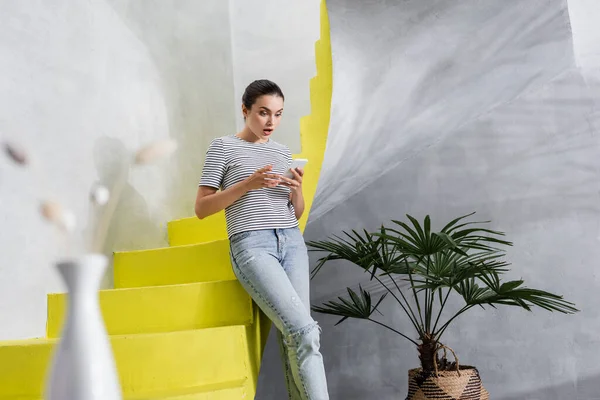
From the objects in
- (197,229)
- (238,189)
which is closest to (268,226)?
(238,189)

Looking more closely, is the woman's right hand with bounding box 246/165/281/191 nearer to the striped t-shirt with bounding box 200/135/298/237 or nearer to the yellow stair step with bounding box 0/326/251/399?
the striped t-shirt with bounding box 200/135/298/237

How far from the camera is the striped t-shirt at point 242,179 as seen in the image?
2053mm

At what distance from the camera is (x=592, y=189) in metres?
2.86

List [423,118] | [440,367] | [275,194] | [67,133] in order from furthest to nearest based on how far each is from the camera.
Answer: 1. [423,118]
2. [67,133]
3. [440,367]
4. [275,194]

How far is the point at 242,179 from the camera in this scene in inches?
83.4

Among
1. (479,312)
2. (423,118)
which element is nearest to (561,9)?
(423,118)

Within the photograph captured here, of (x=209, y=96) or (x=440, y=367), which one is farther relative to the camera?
(x=209, y=96)

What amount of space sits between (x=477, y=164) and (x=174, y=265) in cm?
149

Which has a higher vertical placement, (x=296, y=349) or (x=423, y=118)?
(x=423, y=118)

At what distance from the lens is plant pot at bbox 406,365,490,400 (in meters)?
2.25

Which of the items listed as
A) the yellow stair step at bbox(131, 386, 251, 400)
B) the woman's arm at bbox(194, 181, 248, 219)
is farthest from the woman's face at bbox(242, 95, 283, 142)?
the yellow stair step at bbox(131, 386, 251, 400)

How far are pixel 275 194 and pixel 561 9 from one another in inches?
73.1

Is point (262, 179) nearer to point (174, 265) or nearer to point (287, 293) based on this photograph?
point (287, 293)

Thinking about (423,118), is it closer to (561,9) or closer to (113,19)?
(561,9)
